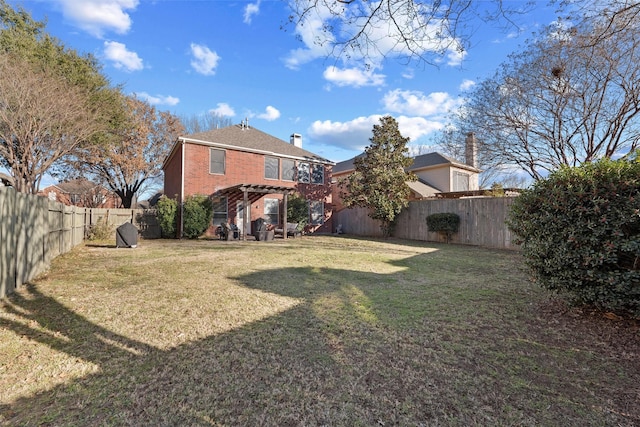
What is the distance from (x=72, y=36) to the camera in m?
15.4

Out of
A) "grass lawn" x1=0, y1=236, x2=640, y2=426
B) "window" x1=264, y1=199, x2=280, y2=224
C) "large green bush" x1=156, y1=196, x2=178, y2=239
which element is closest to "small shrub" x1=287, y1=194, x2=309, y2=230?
"window" x1=264, y1=199, x2=280, y2=224

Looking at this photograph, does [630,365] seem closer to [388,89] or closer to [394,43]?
[394,43]

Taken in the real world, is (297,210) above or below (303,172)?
below

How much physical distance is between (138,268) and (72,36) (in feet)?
52.8

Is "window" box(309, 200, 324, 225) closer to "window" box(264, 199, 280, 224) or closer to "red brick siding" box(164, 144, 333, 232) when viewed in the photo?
"red brick siding" box(164, 144, 333, 232)

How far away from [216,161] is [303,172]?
5401 millimetres

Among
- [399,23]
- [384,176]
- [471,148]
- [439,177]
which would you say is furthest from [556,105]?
[399,23]

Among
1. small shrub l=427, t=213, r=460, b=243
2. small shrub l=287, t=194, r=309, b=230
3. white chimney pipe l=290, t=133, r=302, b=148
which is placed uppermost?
white chimney pipe l=290, t=133, r=302, b=148

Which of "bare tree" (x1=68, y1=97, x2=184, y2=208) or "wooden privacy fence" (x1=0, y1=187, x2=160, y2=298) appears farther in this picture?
"bare tree" (x1=68, y1=97, x2=184, y2=208)

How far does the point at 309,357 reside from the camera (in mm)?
2746

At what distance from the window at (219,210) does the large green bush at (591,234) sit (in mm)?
14316

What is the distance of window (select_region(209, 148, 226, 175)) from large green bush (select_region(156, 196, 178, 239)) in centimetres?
257

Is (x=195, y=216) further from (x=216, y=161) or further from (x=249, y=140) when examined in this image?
(x=249, y=140)

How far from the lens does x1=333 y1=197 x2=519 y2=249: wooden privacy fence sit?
451 inches
